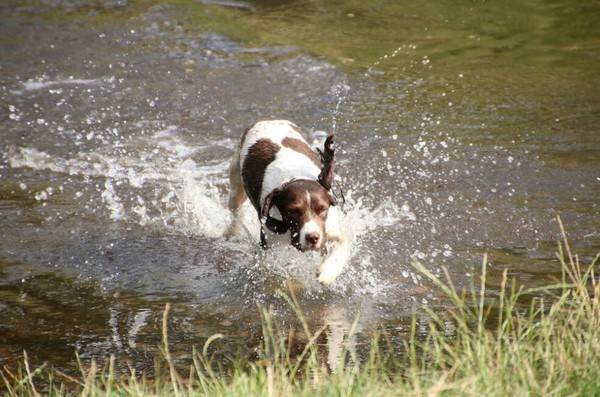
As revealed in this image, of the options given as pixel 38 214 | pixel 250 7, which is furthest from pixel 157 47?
pixel 38 214

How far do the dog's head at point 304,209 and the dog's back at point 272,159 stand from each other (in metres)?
0.19

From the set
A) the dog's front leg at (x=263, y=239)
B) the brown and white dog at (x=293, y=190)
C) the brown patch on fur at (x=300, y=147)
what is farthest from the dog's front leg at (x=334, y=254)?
the brown patch on fur at (x=300, y=147)

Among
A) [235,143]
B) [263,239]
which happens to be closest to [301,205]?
[263,239]

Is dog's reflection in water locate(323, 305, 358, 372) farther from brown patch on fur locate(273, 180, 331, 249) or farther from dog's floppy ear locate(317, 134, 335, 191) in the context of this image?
dog's floppy ear locate(317, 134, 335, 191)

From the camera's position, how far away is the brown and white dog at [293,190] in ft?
19.6

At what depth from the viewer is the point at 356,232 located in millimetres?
7016

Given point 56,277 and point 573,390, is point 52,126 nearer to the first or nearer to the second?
point 56,277

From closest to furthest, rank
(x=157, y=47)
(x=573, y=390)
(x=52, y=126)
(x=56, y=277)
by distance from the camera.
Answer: (x=573, y=390)
(x=56, y=277)
(x=52, y=126)
(x=157, y=47)

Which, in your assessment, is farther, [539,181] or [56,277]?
[539,181]

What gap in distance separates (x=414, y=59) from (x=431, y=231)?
506 centimetres

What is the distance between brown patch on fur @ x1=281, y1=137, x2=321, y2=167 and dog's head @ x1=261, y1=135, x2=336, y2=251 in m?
0.67

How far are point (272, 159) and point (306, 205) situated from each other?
847 millimetres

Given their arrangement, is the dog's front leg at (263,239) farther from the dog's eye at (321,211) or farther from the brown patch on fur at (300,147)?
the brown patch on fur at (300,147)

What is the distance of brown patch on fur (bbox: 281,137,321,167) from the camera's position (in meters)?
6.84
